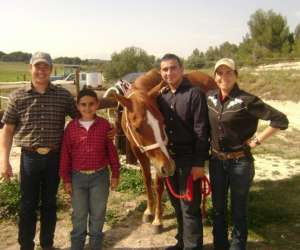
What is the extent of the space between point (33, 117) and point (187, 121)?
4.33 feet

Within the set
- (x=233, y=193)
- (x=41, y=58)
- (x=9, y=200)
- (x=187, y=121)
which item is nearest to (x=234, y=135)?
(x=187, y=121)

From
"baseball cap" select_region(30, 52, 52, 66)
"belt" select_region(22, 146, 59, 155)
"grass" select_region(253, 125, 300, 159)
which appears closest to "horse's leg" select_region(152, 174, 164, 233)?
"belt" select_region(22, 146, 59, 155)

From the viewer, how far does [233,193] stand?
132 inches

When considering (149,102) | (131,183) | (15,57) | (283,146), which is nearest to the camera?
(149,102)

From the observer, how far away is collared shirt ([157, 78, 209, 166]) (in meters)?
3.19

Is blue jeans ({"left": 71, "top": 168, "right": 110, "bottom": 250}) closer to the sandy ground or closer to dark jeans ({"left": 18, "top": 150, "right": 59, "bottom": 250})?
dark jeans ({"left": 18, "top": 150, "right": 59, "bottom": 250})

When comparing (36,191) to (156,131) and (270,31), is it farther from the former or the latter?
(270,31)

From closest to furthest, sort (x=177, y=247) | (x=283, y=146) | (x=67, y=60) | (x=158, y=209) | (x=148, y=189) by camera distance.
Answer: (x=177, y=247)
(x=158, y=209)
(x=148, y=189)
(x=283, y=146)
(x=67, y=60)

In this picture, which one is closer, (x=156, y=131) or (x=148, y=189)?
(x=156, y=131)

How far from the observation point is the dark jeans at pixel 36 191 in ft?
11.1

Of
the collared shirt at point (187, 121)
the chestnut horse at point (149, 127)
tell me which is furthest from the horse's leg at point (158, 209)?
the collared shirt at point (187, 121)

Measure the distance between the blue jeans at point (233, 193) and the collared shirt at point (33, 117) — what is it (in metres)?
1.44

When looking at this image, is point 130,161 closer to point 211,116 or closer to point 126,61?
point 211,116

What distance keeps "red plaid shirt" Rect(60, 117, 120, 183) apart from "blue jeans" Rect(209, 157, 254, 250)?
3.25 feet
